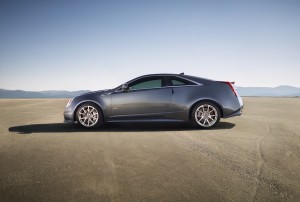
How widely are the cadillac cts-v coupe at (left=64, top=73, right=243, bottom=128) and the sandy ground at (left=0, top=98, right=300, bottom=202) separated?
1.30 meters

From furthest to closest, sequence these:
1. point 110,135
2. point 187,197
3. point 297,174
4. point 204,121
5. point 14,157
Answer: point 204,121 → point 110,135 → point 14,157 → point 297,174 → point 187,197

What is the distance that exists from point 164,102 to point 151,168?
3.65 m

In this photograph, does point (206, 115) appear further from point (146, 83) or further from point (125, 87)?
point (125, 87)

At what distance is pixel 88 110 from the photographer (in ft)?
23.6

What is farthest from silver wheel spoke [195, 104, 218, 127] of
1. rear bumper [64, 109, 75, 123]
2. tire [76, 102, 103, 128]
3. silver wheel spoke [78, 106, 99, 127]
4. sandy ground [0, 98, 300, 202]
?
rear bumper [64, 109, 75, 123]

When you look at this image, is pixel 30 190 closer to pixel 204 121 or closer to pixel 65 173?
pixel 65 173

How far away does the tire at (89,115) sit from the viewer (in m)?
7.12

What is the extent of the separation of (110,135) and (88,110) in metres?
1.47

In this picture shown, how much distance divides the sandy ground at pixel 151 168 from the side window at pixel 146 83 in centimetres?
184

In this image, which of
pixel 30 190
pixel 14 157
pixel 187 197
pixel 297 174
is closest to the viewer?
pixel 187 197

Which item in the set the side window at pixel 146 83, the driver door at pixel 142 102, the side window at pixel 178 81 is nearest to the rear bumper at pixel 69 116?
the driver door at pixel 142 102

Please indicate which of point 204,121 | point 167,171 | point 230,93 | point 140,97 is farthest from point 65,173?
point 230,93

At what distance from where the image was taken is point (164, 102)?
695 centimetres

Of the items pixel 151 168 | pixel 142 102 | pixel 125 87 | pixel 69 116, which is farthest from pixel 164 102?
pixel 151 168
